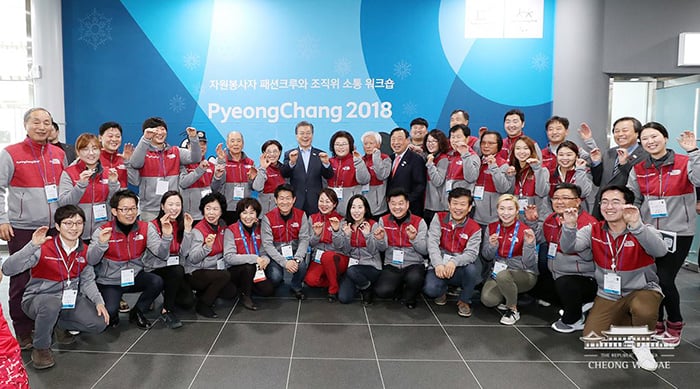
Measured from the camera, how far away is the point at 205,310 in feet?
12.1

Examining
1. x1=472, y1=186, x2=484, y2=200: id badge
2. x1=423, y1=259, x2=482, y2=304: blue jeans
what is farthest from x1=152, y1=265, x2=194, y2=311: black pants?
x1=472, y1=186, x2=484, y2=200: id badge

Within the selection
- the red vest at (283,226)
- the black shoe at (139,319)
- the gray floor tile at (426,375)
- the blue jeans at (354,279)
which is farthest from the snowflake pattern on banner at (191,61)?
the gray floor tile at (426,375)

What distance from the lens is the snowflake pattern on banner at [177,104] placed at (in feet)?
18.7

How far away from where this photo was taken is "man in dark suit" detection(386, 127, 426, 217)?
4.46 meters

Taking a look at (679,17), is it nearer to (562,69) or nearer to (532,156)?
(562,69)

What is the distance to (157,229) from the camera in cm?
351

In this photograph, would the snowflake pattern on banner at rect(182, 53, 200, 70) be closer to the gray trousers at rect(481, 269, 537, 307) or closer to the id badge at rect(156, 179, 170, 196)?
the id badge at rect(156, 179, 170, 196)

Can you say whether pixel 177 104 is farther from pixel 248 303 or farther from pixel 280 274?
pixel 248 303

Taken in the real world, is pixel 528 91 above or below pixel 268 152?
above

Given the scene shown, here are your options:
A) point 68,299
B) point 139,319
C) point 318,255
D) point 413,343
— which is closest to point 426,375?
point 413,343

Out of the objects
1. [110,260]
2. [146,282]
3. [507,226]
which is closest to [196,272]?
[146,282]

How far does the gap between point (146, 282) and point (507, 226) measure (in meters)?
2.97

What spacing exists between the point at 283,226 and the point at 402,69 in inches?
109

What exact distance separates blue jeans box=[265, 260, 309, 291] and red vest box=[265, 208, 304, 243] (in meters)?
0.24
